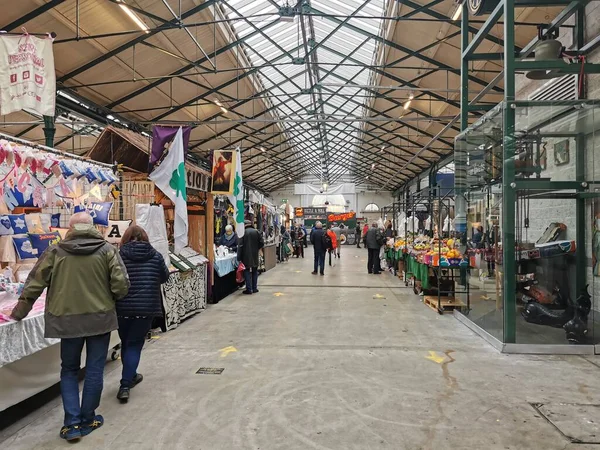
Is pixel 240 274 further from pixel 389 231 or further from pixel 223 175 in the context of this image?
pixel 389 231

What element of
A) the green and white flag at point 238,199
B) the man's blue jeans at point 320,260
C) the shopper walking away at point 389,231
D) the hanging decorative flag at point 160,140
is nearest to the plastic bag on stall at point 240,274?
the green and white flag at point 238,199

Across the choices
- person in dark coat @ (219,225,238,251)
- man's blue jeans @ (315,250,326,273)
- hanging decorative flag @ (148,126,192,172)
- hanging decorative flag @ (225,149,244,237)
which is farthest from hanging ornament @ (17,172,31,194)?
man's blue jeans @ (315,250,326,273)

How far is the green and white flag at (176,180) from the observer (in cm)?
562

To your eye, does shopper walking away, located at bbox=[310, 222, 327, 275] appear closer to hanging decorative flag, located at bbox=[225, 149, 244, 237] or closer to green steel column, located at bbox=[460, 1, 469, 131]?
hanging decorative flag, located at bbox=[225, 149, 244, 237]

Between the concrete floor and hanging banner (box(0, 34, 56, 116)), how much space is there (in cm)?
278

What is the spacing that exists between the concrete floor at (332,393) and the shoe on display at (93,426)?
52 millimetres

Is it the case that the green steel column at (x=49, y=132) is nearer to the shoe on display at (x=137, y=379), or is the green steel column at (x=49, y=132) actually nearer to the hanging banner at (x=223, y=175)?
the hanging banner at (x=223, y=175)

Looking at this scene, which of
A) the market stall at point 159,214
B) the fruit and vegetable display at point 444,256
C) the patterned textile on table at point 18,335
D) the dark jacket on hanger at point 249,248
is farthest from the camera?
the dark jacket on hanger at point 249,248

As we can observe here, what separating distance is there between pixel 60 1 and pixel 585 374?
31.9 ft

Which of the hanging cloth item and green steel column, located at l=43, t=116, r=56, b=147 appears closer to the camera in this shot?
the hanging cloth item

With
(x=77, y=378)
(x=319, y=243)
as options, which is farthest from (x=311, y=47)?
(x=77, y=378)

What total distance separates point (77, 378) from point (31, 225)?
5.88 ft

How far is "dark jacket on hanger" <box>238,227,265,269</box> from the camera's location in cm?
863

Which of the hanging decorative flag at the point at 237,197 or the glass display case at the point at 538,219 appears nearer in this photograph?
the glass display case at the point at 538,219
